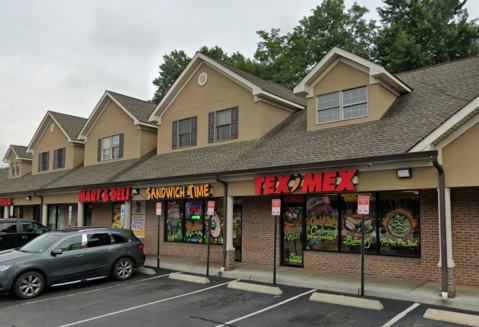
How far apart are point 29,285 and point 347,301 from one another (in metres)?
8.11

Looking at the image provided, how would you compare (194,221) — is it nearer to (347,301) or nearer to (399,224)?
(399,224)

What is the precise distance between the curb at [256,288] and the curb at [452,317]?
11.7 feet

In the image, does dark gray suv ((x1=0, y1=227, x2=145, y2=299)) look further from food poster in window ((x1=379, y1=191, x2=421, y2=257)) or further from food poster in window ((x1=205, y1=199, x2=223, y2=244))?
food poster in window ((x1=379, y1=191, x2=421, y2=257))

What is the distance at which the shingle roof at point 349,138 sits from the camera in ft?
35.3

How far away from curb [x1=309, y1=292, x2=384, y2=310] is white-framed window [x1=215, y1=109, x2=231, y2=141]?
28.2 ft

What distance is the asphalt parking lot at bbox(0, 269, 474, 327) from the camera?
8031 millimetres

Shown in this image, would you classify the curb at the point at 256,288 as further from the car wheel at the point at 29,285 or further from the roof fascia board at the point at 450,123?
the car wheel at the point at 29,285

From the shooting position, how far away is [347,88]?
13.5 meters

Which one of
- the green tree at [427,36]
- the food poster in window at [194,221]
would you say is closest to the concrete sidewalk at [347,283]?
the food poster in window at [194,221]

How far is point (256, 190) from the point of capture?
1224 cm

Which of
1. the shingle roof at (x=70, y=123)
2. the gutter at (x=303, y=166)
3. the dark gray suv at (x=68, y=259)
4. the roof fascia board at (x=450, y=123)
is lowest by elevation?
the dark gray suv at (x=68, y=259)

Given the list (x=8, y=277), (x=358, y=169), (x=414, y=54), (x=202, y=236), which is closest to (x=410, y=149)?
(x=358, y=169)

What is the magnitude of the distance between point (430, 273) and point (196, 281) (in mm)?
6509

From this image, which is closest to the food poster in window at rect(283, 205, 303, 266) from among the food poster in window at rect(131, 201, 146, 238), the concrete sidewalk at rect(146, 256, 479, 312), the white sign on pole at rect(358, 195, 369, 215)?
the concrete sidewalk at rect(146, 256, 479, 312)
